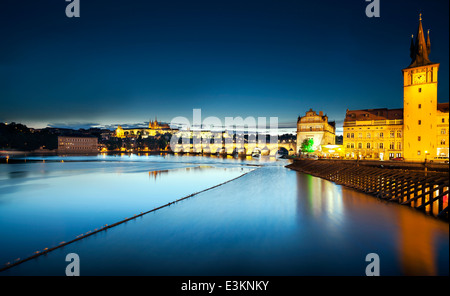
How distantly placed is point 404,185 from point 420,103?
33.5m

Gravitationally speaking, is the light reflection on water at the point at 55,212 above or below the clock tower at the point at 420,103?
below

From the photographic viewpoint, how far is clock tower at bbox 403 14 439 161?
132 ft

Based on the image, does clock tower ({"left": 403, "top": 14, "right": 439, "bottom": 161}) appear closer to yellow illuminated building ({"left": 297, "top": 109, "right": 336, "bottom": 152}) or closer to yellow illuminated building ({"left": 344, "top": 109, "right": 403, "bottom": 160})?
yellow illuminated building ({"left": 344, "top": 109, "right": 403, "bottom": 160})

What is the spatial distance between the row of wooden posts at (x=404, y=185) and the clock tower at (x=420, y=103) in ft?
66.8

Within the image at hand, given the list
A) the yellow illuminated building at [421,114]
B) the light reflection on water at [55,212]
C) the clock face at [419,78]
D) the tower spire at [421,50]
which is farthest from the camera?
the tower spire at [421,50]

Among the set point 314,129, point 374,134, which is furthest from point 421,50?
point 314,129

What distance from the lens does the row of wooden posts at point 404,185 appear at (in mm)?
13484

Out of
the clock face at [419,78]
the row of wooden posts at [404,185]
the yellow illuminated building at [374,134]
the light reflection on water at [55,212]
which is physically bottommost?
the light reflection on water at [55,212]

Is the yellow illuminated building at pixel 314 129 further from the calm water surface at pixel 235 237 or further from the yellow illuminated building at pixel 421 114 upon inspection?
the calm water surface at pixel 235 237

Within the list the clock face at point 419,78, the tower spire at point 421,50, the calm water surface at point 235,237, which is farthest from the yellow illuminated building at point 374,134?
the calm water surface at point 235,237

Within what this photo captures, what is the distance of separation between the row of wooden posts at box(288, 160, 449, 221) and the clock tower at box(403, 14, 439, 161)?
801 inches

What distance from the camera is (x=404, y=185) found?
16344 millimetres
